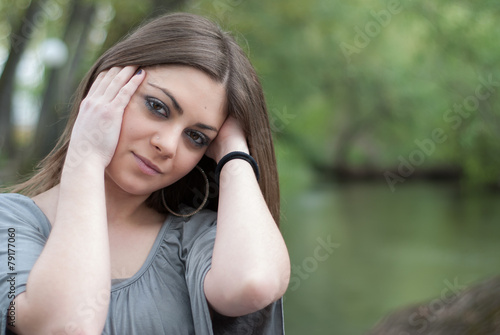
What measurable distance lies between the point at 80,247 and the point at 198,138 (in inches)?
18.2

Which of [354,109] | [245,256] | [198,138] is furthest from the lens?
[354,109]

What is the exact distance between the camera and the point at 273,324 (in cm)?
151

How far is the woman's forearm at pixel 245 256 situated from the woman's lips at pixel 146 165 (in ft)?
0.64

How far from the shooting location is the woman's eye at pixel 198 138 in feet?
5.19

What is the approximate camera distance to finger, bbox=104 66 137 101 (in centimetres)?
150

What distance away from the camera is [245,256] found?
137 centimetres

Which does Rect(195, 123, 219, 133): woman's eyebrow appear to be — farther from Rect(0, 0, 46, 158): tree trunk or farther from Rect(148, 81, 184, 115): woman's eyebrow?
Rect(0, 0, 46, 158): tree trunk

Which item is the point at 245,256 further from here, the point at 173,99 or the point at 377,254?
the point at 377,254

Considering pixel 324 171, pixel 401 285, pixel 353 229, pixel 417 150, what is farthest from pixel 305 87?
pixel 324 171

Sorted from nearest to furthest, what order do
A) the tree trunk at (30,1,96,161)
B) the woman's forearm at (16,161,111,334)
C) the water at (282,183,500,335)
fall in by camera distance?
the woman's forearm at (16,161,111,334)
the water at (282,183,500,335)
the tree trunk at (30,1,96,161)

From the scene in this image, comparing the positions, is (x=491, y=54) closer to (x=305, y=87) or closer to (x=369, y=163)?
(x=305, y=87)

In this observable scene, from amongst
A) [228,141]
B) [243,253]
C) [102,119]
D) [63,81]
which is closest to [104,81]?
[102,119]

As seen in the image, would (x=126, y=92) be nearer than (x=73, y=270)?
No

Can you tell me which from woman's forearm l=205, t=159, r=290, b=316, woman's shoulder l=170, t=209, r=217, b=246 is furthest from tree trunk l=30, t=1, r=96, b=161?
woman's forearm l=205, t=159, r=290, b=316
